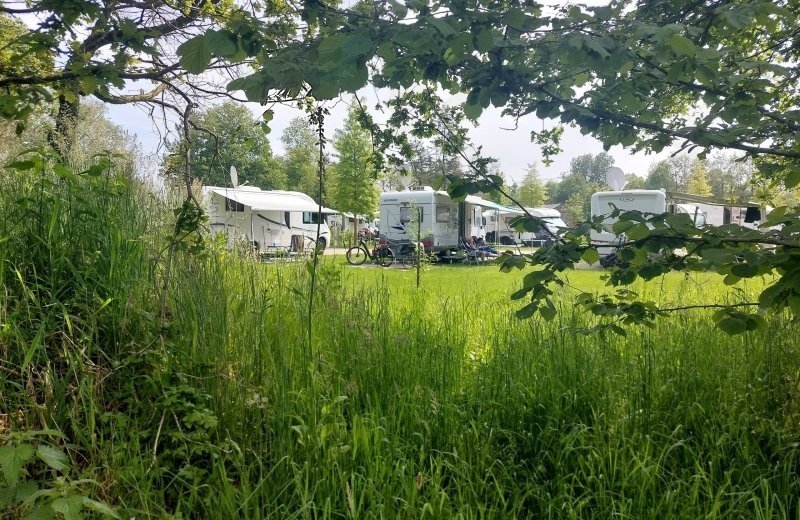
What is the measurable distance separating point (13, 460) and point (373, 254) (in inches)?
472

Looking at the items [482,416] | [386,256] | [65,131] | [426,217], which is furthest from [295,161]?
[482,416]

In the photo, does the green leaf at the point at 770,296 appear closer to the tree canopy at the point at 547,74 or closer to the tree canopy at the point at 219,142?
the tree canopy at the point at 547,74

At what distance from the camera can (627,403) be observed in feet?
7.46

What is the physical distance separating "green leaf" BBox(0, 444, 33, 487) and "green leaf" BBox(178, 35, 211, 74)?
3.20 ft

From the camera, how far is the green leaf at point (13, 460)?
3.33 ft

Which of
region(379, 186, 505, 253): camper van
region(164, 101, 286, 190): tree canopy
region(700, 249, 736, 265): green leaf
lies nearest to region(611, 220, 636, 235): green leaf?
region(700, 249, 736, 265): green leaf

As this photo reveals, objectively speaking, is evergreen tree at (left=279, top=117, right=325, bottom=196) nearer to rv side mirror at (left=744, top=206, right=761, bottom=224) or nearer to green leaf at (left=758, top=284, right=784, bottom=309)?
rv side mirror at (left=744, top=206, right=761, bottom=224)

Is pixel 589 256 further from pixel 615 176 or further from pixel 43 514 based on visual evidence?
pixel 615 176

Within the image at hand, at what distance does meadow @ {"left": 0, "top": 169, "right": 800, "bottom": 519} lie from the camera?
1.62 metres

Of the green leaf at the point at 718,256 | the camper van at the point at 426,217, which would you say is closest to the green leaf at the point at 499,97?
the green leaf at the point at 718,256

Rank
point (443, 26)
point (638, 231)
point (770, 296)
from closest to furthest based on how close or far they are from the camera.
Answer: point (443, 26) → point (770, 296) → point (638, 231)

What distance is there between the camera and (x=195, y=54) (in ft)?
3.79

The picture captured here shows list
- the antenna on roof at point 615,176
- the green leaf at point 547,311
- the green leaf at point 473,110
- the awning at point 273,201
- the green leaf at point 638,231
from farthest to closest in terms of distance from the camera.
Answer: the awning at point 273,201 → the antenna on roof at point 615,176 → the green leaf at point 547,311 → the green leaf at point 473,110 → the green leaf at point 638,231

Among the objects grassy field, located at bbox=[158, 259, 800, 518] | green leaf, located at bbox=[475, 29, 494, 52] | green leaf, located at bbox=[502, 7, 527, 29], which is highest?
green leaf, located at bbox=[502, 7, 527, 29]
